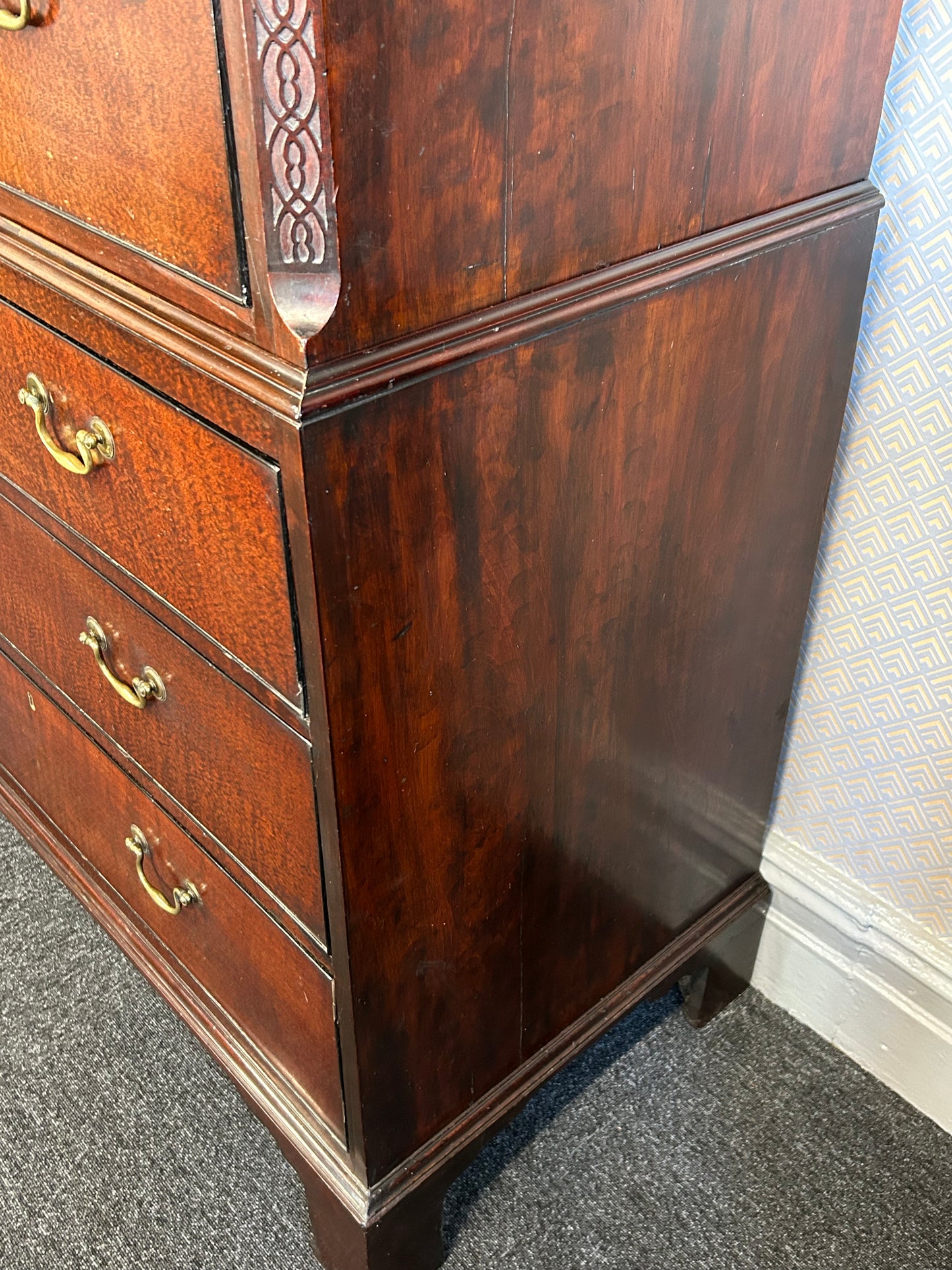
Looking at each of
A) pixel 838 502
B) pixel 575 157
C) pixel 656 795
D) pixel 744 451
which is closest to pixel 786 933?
pixel 656 795

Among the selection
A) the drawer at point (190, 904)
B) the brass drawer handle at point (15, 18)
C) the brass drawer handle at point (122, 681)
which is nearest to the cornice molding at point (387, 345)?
the brass drawer handle at point (15, 18)

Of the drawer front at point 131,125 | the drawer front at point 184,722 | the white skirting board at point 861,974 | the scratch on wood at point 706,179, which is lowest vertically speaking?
the white skirting board at point 861,974

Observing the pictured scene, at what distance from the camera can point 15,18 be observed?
0.60 m

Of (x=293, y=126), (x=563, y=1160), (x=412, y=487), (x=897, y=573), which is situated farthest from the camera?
(x=563, y=1160)

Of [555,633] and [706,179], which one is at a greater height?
[706,179]

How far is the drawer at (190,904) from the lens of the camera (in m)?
0.86

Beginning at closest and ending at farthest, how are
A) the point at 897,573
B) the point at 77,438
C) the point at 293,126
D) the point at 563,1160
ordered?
the point at 293,126
the point at 77,438
the point at 897,573
the point at 563,1160

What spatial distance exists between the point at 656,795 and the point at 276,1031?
0.36m

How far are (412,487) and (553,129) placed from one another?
0.19 meters

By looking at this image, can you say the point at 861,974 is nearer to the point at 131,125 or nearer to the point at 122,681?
the point at 122,681

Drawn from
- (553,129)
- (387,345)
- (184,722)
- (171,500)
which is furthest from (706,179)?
(184,722)

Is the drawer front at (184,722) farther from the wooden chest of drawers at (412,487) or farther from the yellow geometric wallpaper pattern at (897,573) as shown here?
the yellow geometric wallpaper pattern at (897,573)

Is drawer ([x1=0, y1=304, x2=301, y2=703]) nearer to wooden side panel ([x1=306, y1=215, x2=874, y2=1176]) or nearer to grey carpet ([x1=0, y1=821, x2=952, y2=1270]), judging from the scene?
wooden side panel ([x1=306, y1=215, x2=874, y2=1176])

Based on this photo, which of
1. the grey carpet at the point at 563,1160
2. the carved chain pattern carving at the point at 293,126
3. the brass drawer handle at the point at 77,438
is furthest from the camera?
the grey carpet at the point at 563,1160
